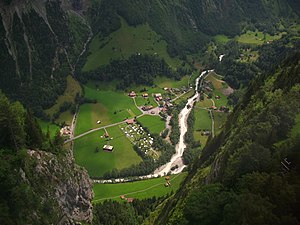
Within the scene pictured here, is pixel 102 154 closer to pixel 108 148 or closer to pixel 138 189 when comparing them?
pixel 108 148

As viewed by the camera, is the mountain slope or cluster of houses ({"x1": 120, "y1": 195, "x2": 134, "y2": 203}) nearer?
the mountain slope

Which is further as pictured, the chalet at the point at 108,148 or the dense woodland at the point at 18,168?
the chalet at the point at 108,148

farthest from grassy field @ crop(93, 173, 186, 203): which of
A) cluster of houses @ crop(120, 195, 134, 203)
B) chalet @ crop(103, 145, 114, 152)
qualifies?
chalet @ crop(103, 145, 114, 152)

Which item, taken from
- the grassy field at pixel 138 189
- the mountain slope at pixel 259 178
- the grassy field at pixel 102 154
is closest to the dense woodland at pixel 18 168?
the mountain slope at pixel 259 178

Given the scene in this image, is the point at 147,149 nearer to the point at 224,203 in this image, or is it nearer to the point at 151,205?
the point at 151,205

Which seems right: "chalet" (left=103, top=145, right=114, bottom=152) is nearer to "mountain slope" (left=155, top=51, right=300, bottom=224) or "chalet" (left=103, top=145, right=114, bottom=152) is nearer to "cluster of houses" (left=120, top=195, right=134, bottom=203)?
"cluster of houses" (left=120, top=195, right=134, bottom=203)

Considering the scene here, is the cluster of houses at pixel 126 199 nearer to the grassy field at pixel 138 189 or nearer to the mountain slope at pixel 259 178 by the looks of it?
the grassy field at pixel 138 189
